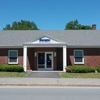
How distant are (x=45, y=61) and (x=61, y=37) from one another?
4684mm

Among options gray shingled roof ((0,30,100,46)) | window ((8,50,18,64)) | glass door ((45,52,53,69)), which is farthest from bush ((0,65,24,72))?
glass door ((45,52,53,69))

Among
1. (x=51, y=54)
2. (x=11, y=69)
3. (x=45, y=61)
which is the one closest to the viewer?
(x=11, y=69)

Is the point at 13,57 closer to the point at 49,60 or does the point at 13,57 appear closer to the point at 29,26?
the point at 49,60

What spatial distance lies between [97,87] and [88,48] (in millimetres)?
13697

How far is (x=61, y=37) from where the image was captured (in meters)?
27.8

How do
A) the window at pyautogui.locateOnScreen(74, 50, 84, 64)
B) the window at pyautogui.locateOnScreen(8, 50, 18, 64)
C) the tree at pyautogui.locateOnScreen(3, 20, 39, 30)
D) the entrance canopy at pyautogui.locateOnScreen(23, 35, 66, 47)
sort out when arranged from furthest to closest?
1. the tree at pyautogui.locateOnScreen(3, 20, 39, 30)
2. the window at pyautogui.locateOnScreen(8, 50, 18, 64)
3. the window at pyautogui.locateOnScreen(74, 50, 84, 64)
4. the entrance canopy at pyautogui.locateOnScreen(23, 35, 66, 47)

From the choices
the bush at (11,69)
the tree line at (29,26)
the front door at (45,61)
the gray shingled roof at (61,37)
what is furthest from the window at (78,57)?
the tree line at (29,26)

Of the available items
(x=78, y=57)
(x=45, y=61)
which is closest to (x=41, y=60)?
(x=45, y=61)

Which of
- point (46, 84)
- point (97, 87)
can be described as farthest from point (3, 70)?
point (97, 87)

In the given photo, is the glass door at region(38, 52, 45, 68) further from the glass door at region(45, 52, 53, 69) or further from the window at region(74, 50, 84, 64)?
the window at region(74, 50, 84, 64)

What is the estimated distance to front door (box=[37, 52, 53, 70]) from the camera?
25.9 meters

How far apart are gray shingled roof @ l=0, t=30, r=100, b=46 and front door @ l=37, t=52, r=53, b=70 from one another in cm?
288

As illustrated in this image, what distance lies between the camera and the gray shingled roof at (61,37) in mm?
25594

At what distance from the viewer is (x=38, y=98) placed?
8.35 m
